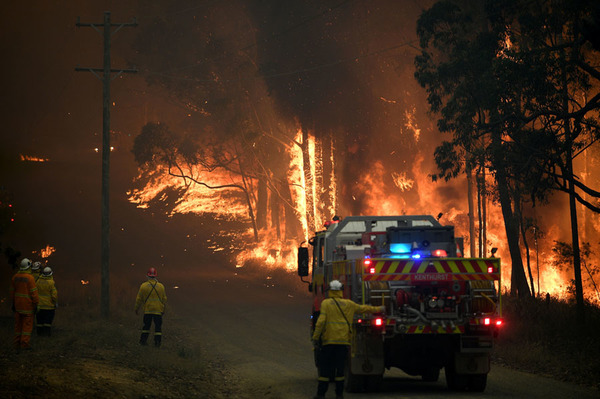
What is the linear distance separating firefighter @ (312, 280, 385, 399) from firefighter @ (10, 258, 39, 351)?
286 inches

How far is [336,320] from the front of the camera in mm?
11391

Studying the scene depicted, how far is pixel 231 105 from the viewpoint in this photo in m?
54.0

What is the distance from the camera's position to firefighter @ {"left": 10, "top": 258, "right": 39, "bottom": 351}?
52.7 feet

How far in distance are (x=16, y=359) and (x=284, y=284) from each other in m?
25.5

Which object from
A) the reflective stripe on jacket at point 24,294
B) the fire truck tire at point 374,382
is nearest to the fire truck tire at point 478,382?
the fire truck tire at point 374,382

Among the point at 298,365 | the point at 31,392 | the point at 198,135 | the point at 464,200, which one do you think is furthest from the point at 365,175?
the point at 31,392

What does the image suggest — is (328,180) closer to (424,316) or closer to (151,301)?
(151,301)

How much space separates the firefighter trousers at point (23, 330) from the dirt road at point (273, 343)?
424 cm

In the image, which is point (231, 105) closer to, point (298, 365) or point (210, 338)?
point (210, 338)

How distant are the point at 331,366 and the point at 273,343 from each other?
9307mm

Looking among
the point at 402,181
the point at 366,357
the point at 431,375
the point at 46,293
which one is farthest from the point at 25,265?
the point at 402,181

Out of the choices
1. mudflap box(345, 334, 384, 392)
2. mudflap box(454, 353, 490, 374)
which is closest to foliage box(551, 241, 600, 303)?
mudflap box(454, 353, 490, 374)

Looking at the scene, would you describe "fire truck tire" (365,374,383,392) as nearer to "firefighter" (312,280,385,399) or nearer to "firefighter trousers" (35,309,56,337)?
"firefighter" (312,280,385,399)

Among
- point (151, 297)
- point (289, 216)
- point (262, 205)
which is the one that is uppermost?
point (262, 205)
